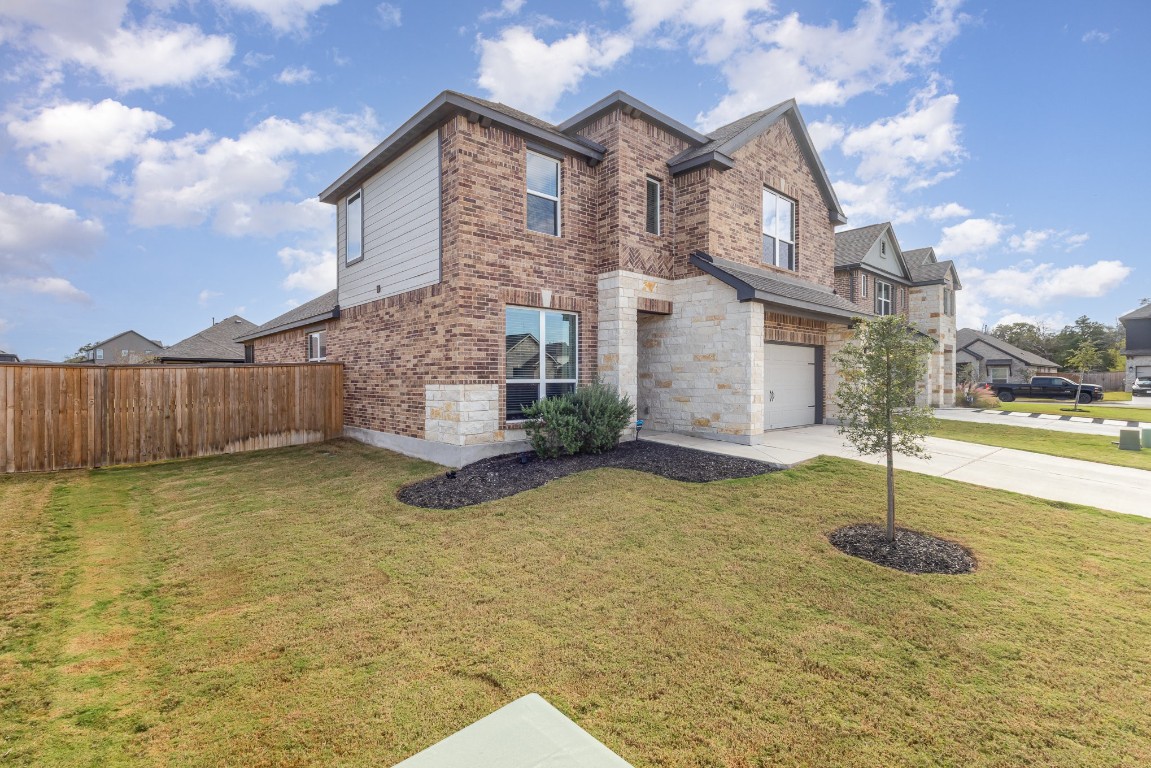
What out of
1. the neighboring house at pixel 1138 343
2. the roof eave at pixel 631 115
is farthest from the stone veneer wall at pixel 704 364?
the neighboring house at pixel 1138 343

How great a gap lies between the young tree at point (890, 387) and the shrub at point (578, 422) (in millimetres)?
4463

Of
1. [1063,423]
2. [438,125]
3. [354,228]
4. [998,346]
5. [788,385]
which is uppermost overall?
[438,125]

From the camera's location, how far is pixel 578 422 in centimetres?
877

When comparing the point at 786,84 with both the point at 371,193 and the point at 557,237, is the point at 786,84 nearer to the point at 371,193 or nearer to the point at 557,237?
the point at 557,237

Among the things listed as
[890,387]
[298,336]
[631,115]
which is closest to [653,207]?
[631,115]

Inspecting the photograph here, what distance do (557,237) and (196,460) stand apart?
9247 millimetres

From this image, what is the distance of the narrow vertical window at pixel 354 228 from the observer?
40.1 ft

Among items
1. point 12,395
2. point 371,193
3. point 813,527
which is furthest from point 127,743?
point 371,193

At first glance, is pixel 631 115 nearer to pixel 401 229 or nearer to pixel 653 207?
pixel 653 207

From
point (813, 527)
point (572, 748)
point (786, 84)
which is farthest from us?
point (786, 84)

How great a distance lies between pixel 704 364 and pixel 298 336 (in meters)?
13.7

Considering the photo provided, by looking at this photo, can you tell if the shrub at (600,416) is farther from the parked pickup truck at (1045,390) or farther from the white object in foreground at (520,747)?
the parked pickup truck at (1045,390)

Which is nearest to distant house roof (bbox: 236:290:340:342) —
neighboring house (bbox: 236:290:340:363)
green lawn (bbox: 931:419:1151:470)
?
neighboring house (bbox: 236:290:340:363)

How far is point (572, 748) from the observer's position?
1.90 m
